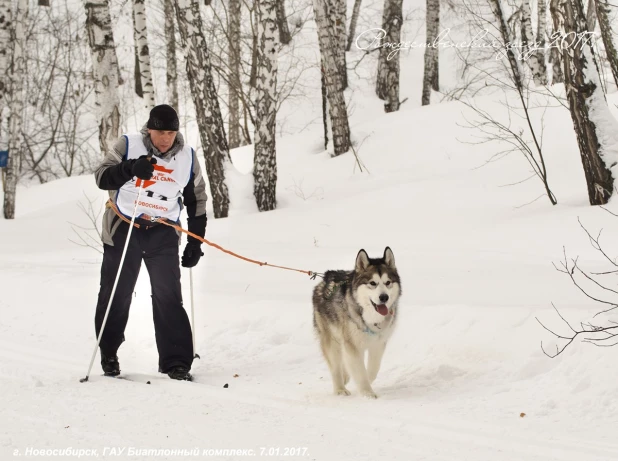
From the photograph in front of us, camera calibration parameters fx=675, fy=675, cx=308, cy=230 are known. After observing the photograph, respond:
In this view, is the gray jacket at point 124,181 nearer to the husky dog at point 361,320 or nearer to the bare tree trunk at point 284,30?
the husky dog at point 361,320

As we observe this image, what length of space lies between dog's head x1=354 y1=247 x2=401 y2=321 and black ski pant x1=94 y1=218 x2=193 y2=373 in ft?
4.62

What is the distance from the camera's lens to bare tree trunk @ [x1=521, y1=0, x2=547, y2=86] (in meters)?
15.0

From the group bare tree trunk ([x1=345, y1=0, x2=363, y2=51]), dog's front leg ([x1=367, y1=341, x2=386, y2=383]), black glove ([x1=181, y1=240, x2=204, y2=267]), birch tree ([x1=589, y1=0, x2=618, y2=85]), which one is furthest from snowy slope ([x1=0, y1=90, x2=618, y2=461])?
bare tree trunk ([x1=345, y1=0, x2=363, y2=51])

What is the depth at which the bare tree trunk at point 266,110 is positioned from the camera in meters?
10.2

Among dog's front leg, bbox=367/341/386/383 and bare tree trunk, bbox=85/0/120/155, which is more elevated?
bare tree trunk, bbox=85/0/120/155

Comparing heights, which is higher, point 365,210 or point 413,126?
point 413,126

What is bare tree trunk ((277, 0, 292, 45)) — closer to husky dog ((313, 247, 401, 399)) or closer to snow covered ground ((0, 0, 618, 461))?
snow covered ground ((0, 0, 618, 461))

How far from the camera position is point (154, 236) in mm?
5027

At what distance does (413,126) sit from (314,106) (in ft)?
30.9

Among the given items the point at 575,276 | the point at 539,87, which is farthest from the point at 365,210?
the point at 539,87

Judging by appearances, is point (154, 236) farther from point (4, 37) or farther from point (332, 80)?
point (4, 37)

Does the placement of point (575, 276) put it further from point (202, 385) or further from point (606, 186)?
point (202, 385)

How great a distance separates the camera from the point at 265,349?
19.1 ft

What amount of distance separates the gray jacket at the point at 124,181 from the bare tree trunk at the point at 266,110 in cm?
544
